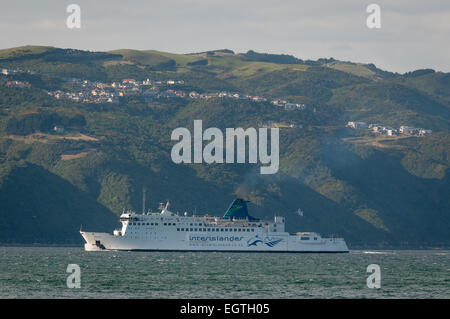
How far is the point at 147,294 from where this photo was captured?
78.2m

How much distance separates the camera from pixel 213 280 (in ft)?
308

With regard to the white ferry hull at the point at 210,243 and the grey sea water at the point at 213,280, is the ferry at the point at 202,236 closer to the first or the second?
the white ferry hull at the point at 210,243

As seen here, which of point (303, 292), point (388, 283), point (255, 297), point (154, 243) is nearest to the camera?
point (255, 297)

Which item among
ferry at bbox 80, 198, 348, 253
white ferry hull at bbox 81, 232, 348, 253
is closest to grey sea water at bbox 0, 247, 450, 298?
white ferry hull at bbox 81, 232, 348, 253

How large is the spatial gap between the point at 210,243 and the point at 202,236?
1.85 metres

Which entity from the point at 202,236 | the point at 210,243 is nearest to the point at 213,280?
the point at 202,236

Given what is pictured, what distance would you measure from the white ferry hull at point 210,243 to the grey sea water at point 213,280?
97.3 feet

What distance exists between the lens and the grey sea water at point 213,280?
79812mm

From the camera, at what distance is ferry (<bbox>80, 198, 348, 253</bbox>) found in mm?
161250

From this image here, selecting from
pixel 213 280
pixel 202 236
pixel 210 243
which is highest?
pixel 213 280

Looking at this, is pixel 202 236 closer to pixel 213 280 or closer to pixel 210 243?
pixel 210 243
